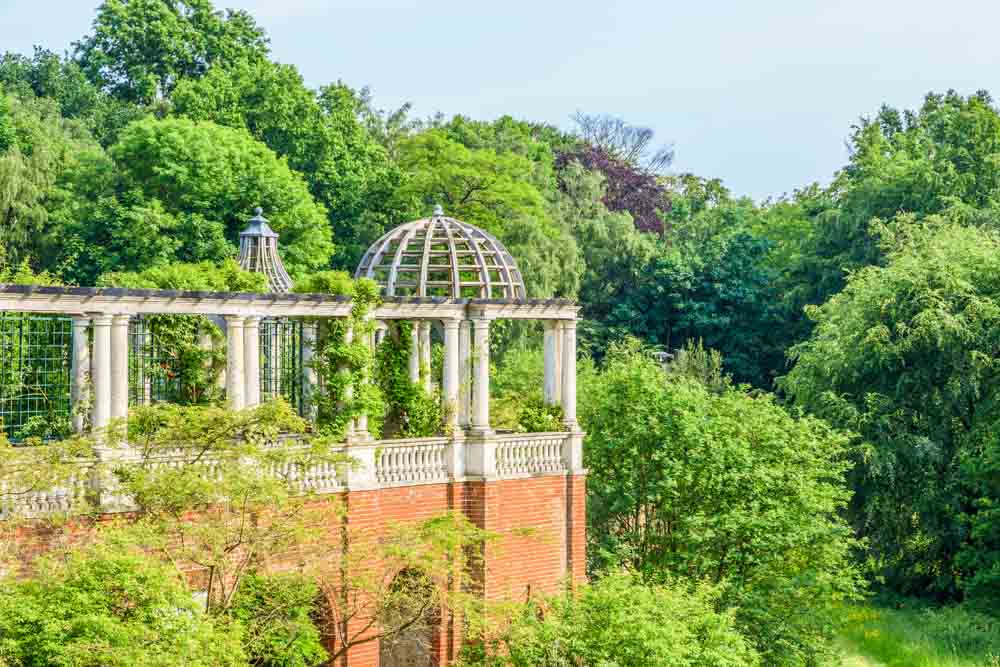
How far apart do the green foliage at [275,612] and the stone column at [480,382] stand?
19.5 ft

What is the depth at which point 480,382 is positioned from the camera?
31250 millimetres

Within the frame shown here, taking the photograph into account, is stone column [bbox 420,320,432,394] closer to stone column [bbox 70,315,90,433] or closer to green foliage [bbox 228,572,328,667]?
green foliage [bbox 228,572,328,667]

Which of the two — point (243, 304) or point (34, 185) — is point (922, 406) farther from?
point (34, 185)

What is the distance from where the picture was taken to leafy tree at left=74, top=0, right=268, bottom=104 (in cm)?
7075

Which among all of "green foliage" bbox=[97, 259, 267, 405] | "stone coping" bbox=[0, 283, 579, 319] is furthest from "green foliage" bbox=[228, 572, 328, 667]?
"green foliage" bbox=[97, 259, 267, 405]

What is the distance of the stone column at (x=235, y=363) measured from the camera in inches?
1080

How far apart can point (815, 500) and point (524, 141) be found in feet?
113

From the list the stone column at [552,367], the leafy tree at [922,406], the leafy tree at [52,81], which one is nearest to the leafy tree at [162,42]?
the leafy tree at [52,81]

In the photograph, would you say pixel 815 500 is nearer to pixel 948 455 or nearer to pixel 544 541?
pixel 544 541

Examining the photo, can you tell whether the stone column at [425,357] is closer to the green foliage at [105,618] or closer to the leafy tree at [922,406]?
the green foliage at [105,618]

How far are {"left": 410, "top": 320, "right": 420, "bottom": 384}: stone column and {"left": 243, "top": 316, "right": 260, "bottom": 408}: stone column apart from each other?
5265 mm

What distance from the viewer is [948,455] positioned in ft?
147

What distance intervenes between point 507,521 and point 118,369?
870cm

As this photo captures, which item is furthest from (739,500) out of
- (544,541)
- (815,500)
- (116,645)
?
(116,645)
